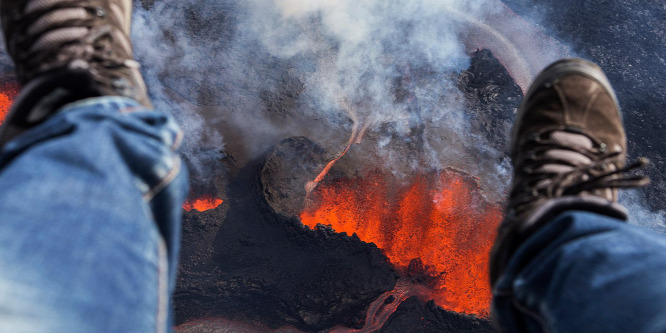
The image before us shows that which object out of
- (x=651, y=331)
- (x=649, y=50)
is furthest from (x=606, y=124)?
(x=649, y=50)

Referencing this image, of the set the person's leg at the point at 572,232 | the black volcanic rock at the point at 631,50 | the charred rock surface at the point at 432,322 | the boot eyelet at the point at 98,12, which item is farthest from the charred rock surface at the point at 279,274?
the black volcanic rock at the point at 631,50

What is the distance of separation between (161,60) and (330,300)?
247 centimetres

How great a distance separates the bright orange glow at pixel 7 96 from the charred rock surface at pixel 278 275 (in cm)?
195

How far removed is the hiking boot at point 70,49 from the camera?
1304mm

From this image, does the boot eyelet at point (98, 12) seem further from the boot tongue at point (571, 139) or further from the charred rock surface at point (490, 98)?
the charred rock surface at point (490, 98)

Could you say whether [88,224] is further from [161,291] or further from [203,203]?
[203,203]

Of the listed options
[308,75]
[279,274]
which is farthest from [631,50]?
[279,274]

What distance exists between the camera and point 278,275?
2965 millimetres

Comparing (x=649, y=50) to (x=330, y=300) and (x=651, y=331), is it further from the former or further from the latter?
(x=651, y=331)

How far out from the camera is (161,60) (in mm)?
3529

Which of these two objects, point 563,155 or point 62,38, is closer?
point 62,38

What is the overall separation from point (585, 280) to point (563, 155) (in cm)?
78

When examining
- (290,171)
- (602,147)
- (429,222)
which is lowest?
(429,222)

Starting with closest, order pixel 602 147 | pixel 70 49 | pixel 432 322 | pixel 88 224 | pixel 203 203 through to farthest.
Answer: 1. pixel 88 224
2. pixel 70 49
3. pixel 602 147
4. pixel 432 322
5. pixel 203 203
